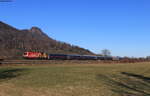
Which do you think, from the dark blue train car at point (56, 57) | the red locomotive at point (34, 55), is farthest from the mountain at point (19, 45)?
the dark blue train car at point (56, 57)

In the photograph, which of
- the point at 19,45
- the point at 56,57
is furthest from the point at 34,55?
the point at 19,45

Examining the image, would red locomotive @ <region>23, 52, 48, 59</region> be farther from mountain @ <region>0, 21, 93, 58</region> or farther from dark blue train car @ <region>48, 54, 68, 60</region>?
mountain @ <region>0, 21, 93, 58</region>

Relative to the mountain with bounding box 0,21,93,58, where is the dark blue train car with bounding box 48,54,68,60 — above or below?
below

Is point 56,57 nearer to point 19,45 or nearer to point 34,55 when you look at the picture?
point 34,55

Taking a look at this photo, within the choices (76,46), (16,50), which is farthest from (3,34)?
(76,46)

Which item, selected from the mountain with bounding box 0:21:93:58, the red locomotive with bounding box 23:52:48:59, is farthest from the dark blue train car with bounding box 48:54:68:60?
the mountain with bounding box 0:21:93:58

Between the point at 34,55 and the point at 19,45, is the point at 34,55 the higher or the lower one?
the lower one

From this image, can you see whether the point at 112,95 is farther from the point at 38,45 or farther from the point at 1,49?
the point at 38,45

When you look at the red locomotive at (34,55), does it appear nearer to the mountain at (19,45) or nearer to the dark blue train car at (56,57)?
the dark blue train car at (56,57)

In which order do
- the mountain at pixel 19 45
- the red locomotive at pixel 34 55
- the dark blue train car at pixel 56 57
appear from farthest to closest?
the mountain at pixel 19 45 < the dark blue train car at pixel 56 57 < the red locomotive at pixel 34 55

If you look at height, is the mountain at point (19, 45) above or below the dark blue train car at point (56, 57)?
above

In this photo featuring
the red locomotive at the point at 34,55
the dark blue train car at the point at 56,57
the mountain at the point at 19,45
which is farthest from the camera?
the mountain at the point at 19,45

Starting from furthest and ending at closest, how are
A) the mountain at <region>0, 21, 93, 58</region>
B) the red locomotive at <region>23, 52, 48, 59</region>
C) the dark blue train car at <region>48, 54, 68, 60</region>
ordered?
the mountain at <region>0, 21, 93, 58</region> → the dark blue train car at <region>48, 54, 68, 60</region> → the red locomotive at <region>23, 52, 48, 59</region>

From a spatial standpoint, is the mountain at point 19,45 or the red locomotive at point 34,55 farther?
the mountain at point 19,45
